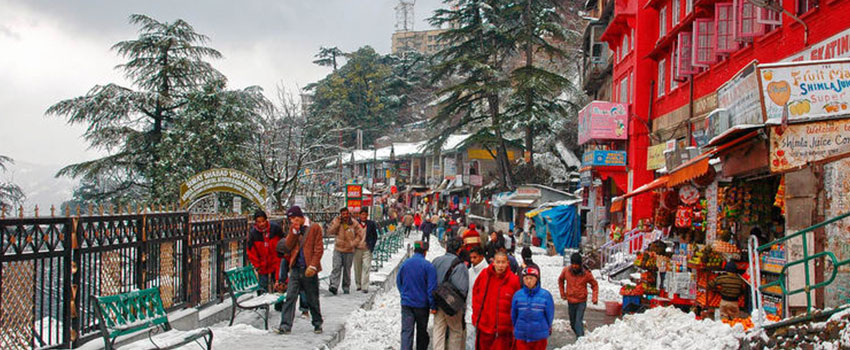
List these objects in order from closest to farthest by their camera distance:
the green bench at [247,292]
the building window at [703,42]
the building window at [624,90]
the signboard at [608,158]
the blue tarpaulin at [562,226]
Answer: the green bench at [247,292]
the building window at [703,42]
the signboard at [608,158]
the building window at [624,90]
the blue tarpaulin at [562,226]

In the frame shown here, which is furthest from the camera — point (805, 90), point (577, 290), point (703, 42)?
point (703, 42)

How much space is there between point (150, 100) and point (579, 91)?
35077mm

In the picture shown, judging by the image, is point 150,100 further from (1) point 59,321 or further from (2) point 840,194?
(2) point 840,194

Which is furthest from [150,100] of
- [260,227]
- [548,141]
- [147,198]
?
[548,141]

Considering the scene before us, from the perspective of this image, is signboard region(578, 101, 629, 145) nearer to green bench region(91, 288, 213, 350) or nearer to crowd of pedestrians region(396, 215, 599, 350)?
crowd of pedestrians region(396, 215, 599, 350)

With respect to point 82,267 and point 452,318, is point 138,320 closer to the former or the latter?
point 82,267

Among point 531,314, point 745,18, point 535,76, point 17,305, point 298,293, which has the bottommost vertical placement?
point 298,293

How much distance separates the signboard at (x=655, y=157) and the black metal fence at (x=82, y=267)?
16901 millimetres

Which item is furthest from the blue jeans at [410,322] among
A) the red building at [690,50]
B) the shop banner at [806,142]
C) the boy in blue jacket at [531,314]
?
the red building at [690,50]

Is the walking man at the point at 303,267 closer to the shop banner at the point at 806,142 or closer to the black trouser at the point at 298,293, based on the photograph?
the black trouser at the point at 298,293

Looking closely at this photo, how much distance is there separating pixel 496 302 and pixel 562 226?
2508 centimetres

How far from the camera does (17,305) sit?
6809mm

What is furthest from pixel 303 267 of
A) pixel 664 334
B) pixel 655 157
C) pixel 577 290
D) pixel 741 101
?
pixel 655 157

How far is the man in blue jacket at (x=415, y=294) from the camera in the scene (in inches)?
354
